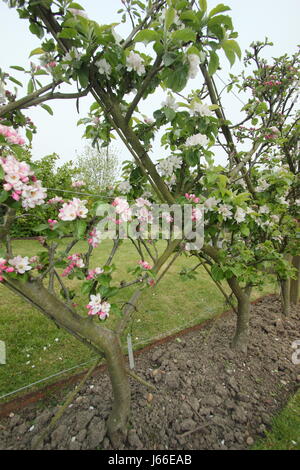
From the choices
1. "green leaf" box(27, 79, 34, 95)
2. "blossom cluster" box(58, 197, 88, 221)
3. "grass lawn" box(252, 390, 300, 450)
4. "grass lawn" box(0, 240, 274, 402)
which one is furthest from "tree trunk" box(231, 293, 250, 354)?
"green leaf" box(27, 79, 34, 95)

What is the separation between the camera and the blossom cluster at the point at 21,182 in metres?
0.97

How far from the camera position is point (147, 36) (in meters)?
1.07

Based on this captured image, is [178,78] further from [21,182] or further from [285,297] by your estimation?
[285,297]

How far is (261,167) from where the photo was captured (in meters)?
3.04

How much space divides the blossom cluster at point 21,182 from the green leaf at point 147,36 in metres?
0.73

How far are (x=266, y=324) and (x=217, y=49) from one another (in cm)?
323

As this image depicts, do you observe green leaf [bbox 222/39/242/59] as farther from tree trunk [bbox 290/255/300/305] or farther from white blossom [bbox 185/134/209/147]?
tree trunk [bbox 290/255/300/305]

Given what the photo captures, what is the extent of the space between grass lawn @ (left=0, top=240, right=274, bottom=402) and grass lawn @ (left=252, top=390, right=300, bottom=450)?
1.28 m

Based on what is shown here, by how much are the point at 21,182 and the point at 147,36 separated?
827 mm

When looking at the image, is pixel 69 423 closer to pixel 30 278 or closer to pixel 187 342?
pixel 30 278

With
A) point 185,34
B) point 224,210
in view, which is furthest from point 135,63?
point 224,210

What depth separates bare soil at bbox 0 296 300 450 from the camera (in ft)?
5.55
